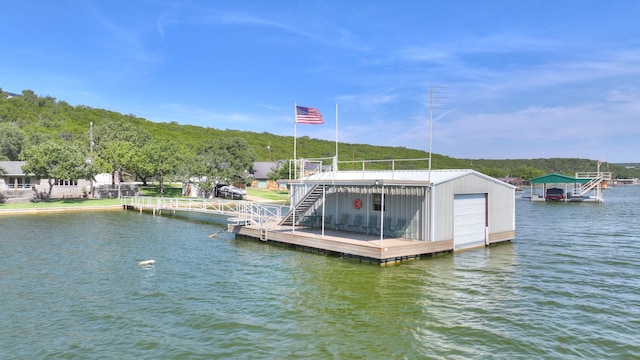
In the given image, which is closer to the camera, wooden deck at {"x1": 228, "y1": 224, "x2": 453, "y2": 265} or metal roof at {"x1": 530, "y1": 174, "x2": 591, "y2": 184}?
wooden deck at {"x1": 228, "y1": 224, "x2": 453, "y2": 265}

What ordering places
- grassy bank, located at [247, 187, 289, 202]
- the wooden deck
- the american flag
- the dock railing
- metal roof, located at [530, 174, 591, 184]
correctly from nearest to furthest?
the wooden deck
the american flag
the dock railing
grassy bank, located at [247, 187, 289, 202]
metal roof, located at [530, 174, 591, 184]

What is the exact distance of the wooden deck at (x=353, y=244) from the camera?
1798 cm

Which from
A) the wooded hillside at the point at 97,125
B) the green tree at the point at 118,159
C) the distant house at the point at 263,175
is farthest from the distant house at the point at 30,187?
the distant house at the point at 263,175

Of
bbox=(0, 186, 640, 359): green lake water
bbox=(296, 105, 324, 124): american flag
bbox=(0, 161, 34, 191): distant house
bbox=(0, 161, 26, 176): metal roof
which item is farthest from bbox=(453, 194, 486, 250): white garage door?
bbox=(0, 161, 26, 176): metal roof

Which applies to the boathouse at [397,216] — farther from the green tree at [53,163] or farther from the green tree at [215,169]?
the green tree at [53,163]

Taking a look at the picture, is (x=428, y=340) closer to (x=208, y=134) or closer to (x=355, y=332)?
(x=355, y=332)

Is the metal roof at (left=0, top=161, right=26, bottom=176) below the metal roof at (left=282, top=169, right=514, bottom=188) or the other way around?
the other way around

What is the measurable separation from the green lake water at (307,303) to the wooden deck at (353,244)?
50 cm

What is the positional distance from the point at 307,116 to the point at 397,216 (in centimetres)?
729

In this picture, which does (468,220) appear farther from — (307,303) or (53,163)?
(53,163)

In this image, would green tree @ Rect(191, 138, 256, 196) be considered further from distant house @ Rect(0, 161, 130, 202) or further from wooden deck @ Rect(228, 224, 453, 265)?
wooden deck @ Rect(228, 224, 453, 265)

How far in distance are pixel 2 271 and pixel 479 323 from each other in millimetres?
18280

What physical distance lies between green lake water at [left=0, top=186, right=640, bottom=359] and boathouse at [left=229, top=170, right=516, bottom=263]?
76cm

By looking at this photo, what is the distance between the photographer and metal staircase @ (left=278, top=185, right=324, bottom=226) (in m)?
23.9
